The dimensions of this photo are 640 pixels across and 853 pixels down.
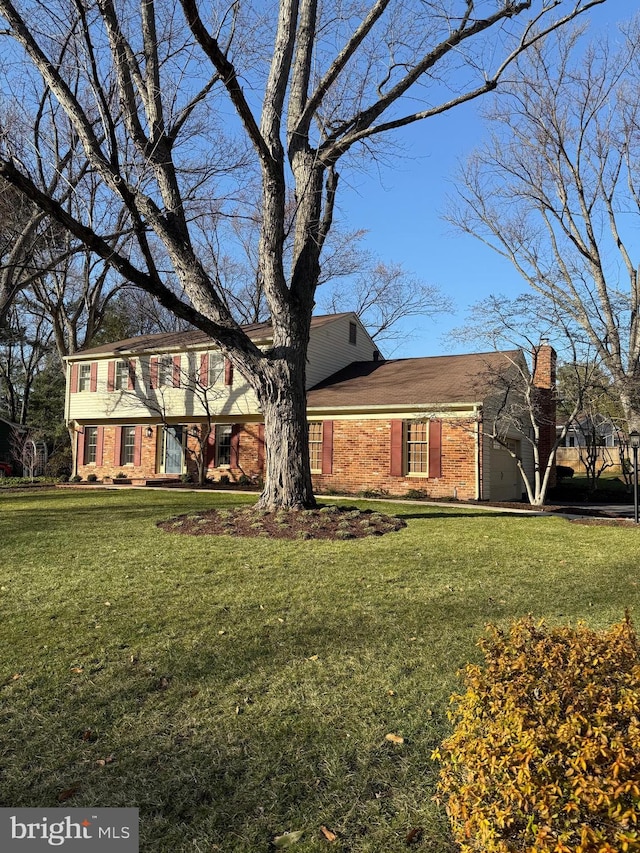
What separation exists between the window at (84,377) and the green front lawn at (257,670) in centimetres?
1646

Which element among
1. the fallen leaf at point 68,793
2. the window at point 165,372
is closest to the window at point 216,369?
the window at point 165,372

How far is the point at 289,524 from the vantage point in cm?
876

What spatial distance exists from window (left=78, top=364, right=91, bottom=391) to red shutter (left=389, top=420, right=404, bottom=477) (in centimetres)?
1349

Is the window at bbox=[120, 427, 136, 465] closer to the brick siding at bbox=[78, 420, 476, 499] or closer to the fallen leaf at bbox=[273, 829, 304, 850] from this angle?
the brick siding at bbox=[78, 420, 476, 499]

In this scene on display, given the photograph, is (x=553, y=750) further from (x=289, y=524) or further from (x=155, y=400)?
(x=155, y=400)

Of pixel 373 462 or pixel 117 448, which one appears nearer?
pixel 373 462

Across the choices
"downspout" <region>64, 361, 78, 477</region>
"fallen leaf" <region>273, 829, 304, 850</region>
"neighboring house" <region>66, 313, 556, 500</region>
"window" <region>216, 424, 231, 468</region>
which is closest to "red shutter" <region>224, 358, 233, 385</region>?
"neighboring house" <region>66, 313, 556, 500</region>

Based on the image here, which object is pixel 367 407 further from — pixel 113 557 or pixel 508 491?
pixel 113 557

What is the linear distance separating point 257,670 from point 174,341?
64.3 feet

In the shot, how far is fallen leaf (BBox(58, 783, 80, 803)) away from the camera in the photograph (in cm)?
240

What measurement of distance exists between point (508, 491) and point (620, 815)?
1713cm

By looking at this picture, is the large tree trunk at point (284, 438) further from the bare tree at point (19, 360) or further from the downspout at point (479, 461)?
the bare tree at point (19, 360)

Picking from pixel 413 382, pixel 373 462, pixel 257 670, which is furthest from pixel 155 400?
pixel 257 670

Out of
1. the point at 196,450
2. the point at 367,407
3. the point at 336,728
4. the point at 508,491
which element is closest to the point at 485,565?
the point at 336,728
